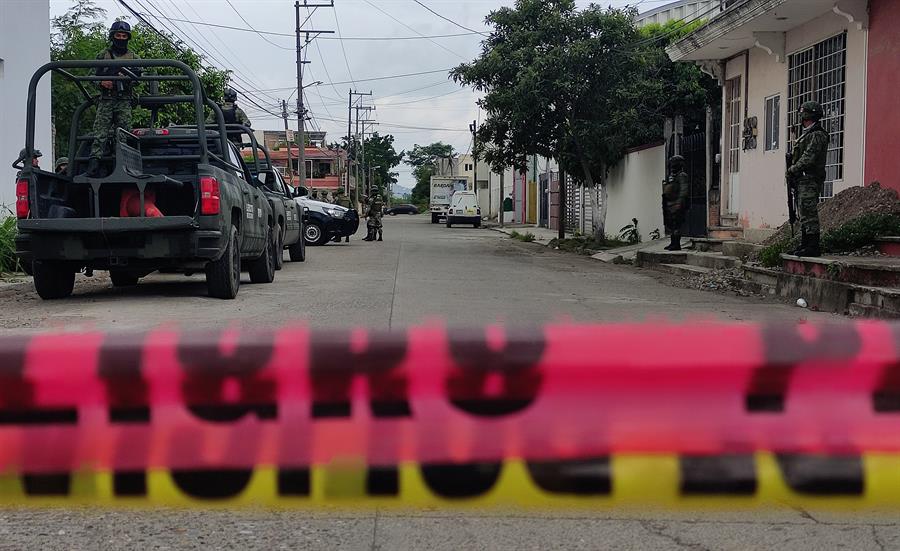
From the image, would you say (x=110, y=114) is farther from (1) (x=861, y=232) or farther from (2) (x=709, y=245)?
(2) (x=709, y=245)

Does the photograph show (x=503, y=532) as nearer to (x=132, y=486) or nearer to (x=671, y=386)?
(x=671, y=386)

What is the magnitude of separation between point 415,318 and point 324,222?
14466 mm

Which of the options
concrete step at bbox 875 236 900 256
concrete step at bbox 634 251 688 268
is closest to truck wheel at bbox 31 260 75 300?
concrete step at bbox 875 236 900 256

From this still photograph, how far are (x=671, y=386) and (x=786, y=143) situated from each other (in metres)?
14.3

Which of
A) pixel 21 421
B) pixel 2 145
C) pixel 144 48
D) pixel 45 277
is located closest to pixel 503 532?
pixel 21 421

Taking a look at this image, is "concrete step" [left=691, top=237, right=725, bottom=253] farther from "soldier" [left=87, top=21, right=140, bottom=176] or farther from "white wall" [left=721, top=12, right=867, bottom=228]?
"soldier" [left=87, top=21, right=140, bottom=176]

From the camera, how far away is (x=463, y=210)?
151ft

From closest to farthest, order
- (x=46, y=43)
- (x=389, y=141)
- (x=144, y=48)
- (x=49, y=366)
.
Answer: (x=49, y=366), (x=46, y=43), (x=144, y=48), (x=389, y=141)

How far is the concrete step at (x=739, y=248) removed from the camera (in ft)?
46.8

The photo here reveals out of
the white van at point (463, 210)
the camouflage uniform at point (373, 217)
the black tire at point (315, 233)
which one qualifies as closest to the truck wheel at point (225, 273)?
the black tire at point (315, 233)

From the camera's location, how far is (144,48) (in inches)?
981

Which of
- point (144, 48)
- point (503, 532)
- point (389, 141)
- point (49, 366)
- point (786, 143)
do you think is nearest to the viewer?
point (49, 366)

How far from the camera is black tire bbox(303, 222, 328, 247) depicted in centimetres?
2245

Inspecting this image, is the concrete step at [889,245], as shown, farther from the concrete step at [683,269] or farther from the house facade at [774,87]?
the concrete step at [683,269]
